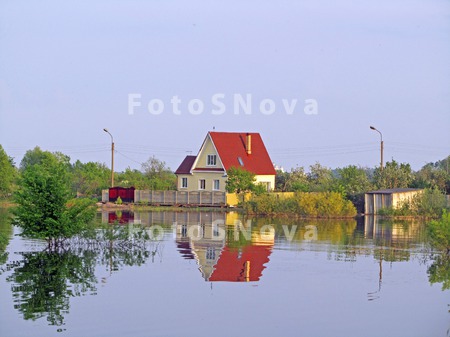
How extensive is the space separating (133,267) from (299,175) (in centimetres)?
5498

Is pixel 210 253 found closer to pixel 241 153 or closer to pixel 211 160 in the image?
pixel 211 160

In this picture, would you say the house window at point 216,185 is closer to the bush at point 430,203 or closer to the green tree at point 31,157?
the bush at point 430,203

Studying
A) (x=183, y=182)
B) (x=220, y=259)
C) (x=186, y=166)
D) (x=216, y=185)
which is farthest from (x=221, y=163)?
(x=220, y=259)

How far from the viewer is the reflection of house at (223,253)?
23.1 m

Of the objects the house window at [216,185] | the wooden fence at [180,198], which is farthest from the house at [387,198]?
the house window at [216,185]

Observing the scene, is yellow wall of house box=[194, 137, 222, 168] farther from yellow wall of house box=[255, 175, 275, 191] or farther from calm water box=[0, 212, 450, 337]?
calm water box=[0, 212, 450, 337]

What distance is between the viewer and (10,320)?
52.9ft

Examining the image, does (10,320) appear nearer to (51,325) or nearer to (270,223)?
(51,325)

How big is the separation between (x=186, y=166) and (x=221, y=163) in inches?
181

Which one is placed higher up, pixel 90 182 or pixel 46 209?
pixel 90 182

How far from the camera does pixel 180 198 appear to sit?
218 ft

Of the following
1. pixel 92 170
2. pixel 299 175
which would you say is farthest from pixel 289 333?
pixel 92 170

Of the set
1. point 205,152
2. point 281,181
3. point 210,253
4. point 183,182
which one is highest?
point 205,152

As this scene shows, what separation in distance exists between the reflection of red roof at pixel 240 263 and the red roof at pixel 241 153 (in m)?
39.9
